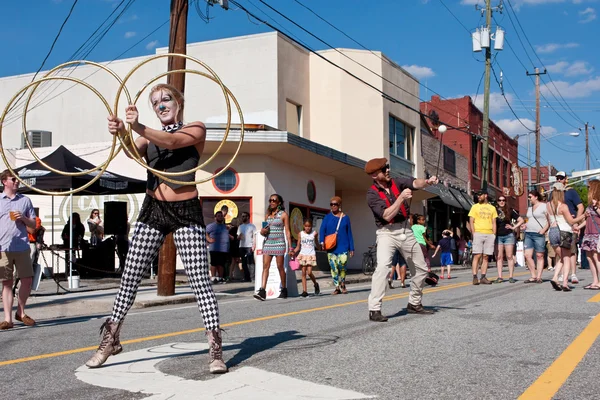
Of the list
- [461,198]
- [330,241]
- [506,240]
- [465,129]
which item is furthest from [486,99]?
[330,241]

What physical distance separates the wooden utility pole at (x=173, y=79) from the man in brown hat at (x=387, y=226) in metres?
5.11

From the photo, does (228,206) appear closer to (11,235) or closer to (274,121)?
(274,121)

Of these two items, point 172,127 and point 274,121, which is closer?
point 172,127

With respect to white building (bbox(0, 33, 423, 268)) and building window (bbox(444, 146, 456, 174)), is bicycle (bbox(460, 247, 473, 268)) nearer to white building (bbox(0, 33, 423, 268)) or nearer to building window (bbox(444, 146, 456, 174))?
white building (bbox(0, 33, 423, 268))

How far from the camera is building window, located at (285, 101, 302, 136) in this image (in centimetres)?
2541

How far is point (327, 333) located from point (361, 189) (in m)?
23.3

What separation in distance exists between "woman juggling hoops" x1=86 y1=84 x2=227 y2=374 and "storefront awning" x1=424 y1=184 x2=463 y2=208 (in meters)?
27.7

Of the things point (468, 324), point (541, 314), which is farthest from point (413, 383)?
point (541, 314)

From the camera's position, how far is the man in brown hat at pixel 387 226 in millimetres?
7719

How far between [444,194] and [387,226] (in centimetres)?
2759

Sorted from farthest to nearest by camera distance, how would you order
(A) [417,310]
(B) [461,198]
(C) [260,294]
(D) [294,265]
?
(B) [461,198] < (D) [294,265] < (C) [260,294] < (A) [417,310]

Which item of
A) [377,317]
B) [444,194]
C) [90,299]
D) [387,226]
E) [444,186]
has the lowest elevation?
[90,299]

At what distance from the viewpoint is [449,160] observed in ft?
128

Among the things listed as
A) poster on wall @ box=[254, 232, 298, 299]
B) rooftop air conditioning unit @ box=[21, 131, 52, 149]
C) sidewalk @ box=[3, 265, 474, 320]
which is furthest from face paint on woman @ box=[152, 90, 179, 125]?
rooftop air conditioning unit @ box=[21, 131, 52, 149]
